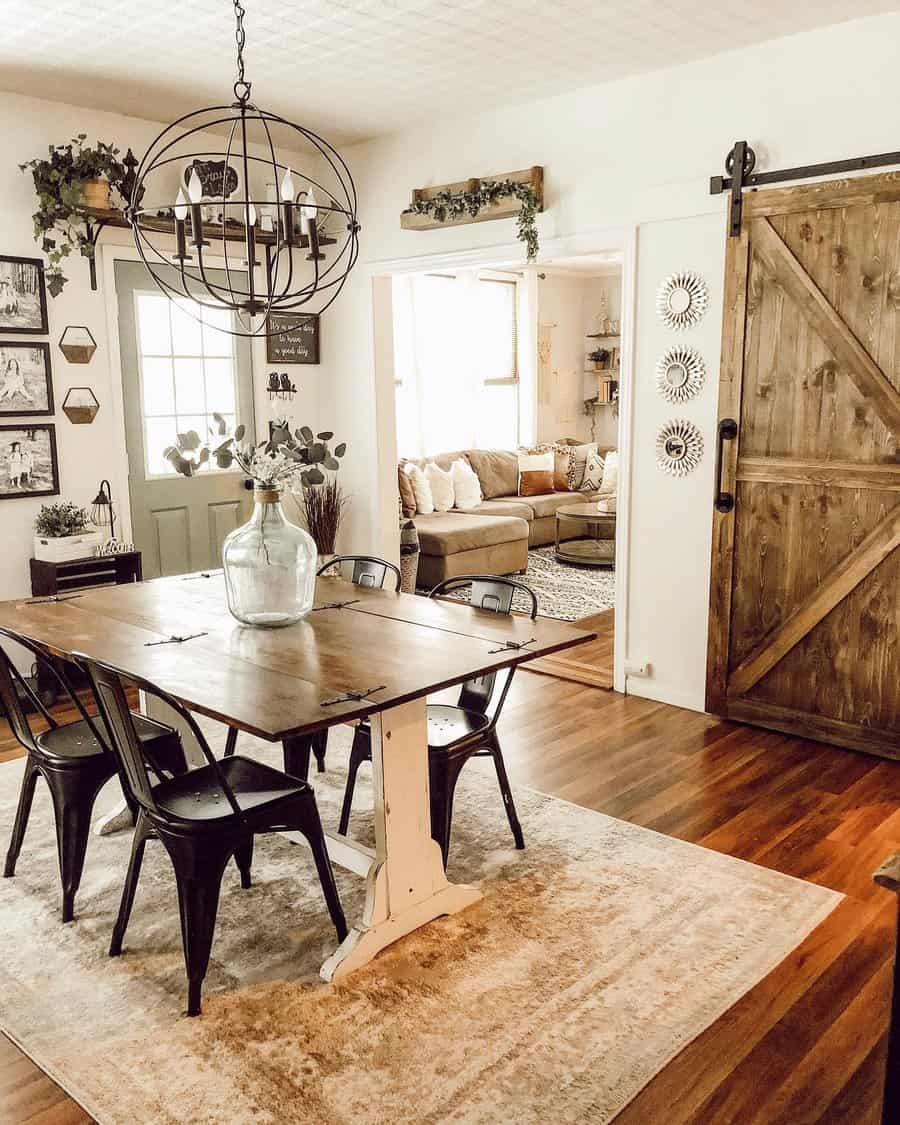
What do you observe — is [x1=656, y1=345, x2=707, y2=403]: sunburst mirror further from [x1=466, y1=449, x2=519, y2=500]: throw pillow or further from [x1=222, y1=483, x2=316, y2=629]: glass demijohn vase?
[x1=466, y1=449, x2=519, y2=500]: throw pillow

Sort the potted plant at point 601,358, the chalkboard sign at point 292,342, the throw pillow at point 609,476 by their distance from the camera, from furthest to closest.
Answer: the potted plant at point 601,358, the throw pillow at point 609,476, the chalkboard sign at point 292,342

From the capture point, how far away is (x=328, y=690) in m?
2.38

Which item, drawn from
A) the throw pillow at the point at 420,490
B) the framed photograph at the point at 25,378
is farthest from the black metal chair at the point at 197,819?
the throw pillow at the point at 420,490

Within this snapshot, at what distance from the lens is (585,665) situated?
16.8 ft

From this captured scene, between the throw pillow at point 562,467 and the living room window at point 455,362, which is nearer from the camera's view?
the living room window at point 455,362

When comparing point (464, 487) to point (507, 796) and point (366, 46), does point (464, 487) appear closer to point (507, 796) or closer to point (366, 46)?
point (366, 46)

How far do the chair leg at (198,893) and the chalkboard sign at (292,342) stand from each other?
151 inches

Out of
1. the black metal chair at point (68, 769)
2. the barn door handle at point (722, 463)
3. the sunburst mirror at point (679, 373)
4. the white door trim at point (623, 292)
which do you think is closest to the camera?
the black metal chair at point (68, 769)

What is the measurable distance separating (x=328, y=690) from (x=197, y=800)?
47 centimetres

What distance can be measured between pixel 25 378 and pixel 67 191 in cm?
90

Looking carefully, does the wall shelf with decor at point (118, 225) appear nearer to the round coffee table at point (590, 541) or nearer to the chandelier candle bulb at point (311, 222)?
the chandelier candle bulb at point (311, 222)

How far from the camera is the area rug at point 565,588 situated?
6.32 meters

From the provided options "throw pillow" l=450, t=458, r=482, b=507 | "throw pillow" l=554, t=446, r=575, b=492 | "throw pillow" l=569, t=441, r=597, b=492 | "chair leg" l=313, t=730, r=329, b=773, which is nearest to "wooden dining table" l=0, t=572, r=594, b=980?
"chair leg" l=313, t=730, r=329, b=773

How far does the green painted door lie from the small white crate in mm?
521
